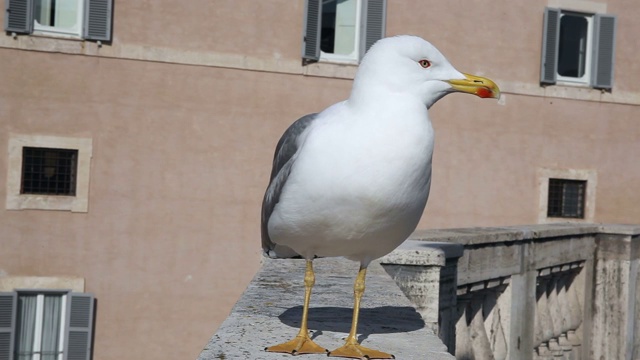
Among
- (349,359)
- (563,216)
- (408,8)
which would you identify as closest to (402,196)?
(349,359)

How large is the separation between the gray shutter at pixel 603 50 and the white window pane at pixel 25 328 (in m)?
9.40

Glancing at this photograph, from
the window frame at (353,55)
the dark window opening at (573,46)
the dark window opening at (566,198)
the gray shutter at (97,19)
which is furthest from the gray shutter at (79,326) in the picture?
the dark window opening at (573,46)

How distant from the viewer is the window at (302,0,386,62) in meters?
15.3

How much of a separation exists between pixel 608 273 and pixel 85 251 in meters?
7.66

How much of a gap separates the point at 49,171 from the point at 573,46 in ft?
28.6

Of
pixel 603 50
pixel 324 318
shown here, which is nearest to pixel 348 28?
pixel 603 50

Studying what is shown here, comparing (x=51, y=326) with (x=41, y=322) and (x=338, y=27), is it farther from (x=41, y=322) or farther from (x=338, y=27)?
(x=338, y=27)

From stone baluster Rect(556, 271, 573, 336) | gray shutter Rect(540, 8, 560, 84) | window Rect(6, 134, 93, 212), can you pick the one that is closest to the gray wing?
stone baluster Rect(556, 271, 573, 336)

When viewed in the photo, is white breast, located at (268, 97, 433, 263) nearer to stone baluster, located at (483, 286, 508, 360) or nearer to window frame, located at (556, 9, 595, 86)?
stone baluster, located at (483, 286, 508, 360)

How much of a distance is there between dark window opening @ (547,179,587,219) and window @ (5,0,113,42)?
7.57m

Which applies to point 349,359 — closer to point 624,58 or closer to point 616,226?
point 616,226

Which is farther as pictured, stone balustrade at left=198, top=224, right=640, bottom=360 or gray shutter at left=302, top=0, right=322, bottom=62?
gray shutter at left=302, top=0, right=322, bottom=62

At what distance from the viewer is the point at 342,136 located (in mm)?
3283

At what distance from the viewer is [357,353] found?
3.48m
